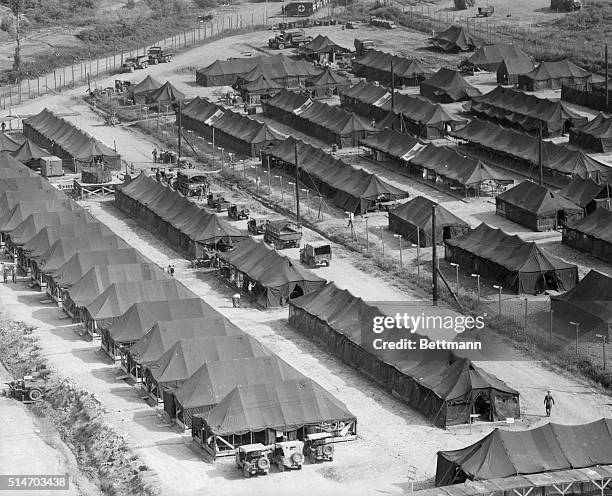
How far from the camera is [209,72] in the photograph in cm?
12812

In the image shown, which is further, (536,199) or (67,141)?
(67,141)

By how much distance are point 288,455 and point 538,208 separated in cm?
3431

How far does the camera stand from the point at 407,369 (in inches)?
2357

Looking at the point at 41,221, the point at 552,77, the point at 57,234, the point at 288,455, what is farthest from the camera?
the point at 552,77

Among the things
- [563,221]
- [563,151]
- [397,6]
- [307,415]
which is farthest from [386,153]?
[397,6]

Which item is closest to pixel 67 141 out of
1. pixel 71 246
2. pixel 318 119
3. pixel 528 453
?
pixel 318 119

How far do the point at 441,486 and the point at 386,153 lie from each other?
50781 mm

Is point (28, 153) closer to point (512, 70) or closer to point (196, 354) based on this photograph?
point (512, 70)

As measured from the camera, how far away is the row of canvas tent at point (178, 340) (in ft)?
180

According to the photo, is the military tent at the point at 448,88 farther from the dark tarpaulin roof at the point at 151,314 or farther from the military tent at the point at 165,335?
the military tent at the point at 165,335

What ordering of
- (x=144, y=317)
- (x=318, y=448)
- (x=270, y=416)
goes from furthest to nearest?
(x=144, y=317), (x=270, y=416), (x=318, y=448)

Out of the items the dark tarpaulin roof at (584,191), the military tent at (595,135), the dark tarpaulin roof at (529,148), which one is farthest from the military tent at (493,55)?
the dark tarpaulin roof at (584,191)

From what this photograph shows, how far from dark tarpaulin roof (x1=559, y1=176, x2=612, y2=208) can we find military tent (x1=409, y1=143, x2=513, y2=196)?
5.75m

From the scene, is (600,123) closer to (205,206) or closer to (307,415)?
(205,206)
